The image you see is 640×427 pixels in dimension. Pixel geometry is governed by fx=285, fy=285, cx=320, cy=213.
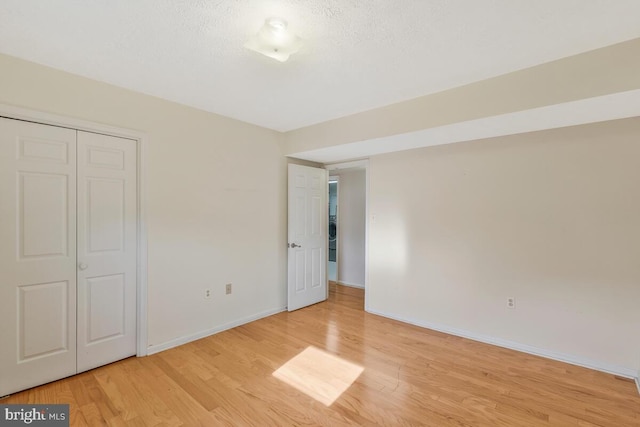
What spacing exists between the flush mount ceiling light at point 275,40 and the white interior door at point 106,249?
1695 millimetres

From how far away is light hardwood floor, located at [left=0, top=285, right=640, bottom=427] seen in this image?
1945mm

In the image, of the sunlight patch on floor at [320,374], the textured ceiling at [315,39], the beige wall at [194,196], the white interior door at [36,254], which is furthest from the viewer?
the beige wall at [194,196]

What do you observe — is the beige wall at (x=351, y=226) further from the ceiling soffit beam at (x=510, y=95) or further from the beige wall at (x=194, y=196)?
the ceiling soffit beam at (x=510, y=95)

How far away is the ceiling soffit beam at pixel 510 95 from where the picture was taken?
1.87m

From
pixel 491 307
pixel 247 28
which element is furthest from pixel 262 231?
pixel 491 307

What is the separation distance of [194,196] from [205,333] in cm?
153

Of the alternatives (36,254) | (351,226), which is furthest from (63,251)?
(351,226)

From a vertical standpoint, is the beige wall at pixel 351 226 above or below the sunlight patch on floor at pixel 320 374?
above

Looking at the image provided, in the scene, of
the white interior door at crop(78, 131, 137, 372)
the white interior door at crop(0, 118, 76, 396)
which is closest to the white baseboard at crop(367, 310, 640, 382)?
the white interior door at crop(78, 131, 137, 372)

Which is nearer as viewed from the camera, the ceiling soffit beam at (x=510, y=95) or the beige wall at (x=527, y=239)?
the ceiling soffit beam at (x=510, y=95)

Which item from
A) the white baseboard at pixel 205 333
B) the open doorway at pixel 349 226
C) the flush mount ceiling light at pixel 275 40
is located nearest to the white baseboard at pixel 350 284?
the open doorway at pixel 349 226

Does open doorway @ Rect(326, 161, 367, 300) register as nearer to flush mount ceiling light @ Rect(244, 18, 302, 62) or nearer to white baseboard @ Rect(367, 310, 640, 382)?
white baseboard @ Rect(367, 310, 640, 382)

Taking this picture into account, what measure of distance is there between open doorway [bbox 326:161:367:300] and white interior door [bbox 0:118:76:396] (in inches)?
153

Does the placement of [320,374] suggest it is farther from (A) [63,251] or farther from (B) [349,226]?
(B) [349,226]
